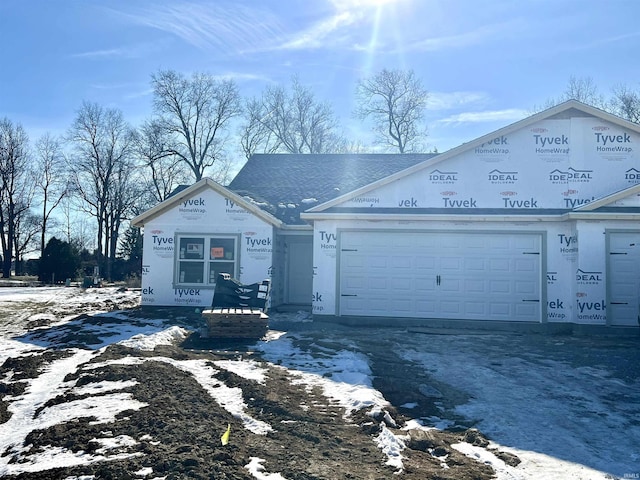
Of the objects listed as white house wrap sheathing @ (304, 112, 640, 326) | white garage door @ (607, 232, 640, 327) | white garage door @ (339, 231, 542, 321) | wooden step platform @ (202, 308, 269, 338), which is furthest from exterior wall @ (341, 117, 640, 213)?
wooden step platform @ (202, 308, 269, 338)

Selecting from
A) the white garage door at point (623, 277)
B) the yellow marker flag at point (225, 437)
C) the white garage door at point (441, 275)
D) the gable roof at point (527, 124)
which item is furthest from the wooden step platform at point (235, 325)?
the white garage door at point (623, 277)

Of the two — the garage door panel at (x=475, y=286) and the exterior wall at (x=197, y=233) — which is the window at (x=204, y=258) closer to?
the exterior wall at (x=197, y=233)

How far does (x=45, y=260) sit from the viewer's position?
31.6 m

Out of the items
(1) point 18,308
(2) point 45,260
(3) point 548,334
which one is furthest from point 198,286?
(2) point 45,260

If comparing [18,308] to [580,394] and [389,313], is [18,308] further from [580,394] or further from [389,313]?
[580,394]

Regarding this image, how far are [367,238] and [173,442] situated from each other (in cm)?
952

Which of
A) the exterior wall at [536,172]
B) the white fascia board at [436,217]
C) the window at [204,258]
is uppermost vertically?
the exterior wall at [536,172]

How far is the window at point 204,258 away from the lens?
15.2 m

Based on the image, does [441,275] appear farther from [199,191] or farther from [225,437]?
[225,437]

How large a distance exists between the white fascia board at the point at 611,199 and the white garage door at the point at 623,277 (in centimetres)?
76

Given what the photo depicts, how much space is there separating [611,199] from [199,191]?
11000 mm

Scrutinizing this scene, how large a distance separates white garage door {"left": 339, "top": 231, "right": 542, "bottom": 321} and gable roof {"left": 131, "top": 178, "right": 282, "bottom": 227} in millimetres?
2735

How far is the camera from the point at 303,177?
2009cm

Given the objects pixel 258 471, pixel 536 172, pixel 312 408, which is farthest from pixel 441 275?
pixel 258 471
